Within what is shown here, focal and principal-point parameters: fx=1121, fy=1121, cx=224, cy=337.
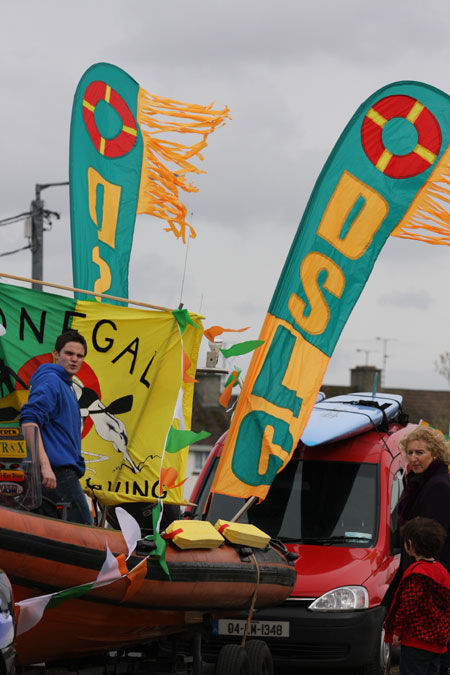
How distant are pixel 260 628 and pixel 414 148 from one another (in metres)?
4.75

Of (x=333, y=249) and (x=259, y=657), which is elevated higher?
(x=333, y=249)

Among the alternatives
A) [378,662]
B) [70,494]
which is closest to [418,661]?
[378,662]

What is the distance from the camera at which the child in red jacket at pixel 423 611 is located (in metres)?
6.70

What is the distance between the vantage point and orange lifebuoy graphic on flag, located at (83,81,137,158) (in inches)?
450

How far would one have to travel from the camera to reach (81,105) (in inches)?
450

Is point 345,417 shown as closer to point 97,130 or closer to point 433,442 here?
point 433,442

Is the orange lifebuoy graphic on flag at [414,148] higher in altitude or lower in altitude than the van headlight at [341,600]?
higher

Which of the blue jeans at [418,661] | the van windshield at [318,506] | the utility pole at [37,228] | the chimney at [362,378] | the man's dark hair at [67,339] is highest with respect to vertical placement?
the utility pole at [37,228]

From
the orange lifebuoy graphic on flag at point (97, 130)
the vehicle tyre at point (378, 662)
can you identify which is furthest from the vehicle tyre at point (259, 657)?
the orange lifebuoy graphic on flag at point (97, 130)

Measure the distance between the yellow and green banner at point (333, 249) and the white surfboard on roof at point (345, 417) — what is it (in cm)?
25

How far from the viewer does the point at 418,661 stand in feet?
22.2

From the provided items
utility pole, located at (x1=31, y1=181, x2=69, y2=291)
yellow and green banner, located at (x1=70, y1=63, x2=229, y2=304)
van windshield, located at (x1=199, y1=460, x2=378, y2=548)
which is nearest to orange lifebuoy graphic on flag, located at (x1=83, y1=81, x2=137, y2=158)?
yellow and green banner, located at (x1=70, y1=63, x2=229, y2=304)

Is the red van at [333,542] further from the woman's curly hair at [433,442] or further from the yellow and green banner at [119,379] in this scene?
the yellow and green banner at [119,379]

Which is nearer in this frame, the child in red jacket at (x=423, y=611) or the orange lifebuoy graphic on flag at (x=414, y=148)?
the child in red jacket at (x=423, y=611)
